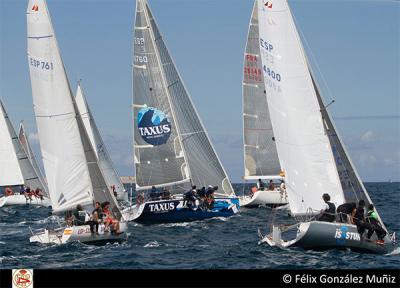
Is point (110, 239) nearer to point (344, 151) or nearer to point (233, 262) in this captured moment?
point (233, 262)

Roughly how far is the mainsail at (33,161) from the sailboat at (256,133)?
16.1 m

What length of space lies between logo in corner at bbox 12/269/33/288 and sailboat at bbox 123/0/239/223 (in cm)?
2078

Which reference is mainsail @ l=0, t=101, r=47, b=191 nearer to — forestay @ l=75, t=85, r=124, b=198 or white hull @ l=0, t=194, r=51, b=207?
white hull @ l=0, t=194, r=51, b=207

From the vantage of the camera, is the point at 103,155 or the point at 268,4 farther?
the point at 103,155

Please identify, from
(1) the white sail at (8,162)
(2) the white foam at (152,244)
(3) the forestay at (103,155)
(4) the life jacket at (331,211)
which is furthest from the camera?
(1) the white sail at (8,162)

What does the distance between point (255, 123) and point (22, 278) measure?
29.9 m

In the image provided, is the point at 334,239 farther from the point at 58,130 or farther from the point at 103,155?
the point at 103,155

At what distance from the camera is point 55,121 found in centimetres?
2830

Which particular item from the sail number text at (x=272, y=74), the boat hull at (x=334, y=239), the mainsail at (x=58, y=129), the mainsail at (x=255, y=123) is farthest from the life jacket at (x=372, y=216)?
the mainsail at (x=255, y=123)

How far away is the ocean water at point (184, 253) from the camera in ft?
67.0

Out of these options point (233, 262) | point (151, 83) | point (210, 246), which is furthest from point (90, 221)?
A: point (151, 83)

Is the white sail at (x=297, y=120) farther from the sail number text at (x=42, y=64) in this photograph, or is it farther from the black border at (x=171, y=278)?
the black border at (x=171, y=278)

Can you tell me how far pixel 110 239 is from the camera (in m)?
25.3

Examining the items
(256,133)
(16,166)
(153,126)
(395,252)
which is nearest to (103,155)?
(16,166)
